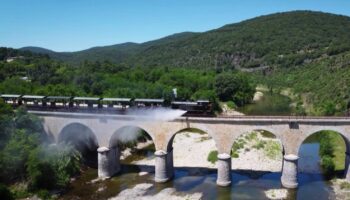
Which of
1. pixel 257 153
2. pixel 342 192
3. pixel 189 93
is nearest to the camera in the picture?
pixel 342 192

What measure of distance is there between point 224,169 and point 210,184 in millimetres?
2886

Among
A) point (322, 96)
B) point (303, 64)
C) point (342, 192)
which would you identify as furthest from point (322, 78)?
point (342, 192)

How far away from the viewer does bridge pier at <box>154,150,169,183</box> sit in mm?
46312

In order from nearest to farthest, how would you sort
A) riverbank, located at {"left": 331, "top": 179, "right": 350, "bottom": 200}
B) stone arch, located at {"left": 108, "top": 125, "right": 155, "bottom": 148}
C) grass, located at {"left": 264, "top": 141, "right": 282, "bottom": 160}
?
riverbank, located at {"left": 331, "top": 179, "right": 350, "bottom": 200}, stone arch, located at {"left": 108, "top": 125, "right": 155, "bottom": 148}, grass, located at {"left": 264, "top": 141, "right": 282, "bottom": 160}

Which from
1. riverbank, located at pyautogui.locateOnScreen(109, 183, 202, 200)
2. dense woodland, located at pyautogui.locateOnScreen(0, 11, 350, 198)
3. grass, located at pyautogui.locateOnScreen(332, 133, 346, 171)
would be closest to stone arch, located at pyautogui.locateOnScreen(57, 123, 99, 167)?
dense woodland, located at pyautogui.locateOnScreen(0, 11, 350, 198)

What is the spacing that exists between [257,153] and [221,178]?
13113mm

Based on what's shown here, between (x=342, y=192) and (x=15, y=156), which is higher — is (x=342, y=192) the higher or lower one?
the lower one

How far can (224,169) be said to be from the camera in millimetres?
44375

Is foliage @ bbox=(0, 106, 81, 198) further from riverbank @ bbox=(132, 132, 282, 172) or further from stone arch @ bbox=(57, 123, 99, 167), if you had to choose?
riverbank @ bbox=(132, 132, 282, 172)

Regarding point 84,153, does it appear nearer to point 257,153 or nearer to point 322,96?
point 257,153

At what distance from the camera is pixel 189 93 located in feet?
329

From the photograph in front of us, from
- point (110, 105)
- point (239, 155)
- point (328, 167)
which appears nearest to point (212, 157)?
point (239, 155)

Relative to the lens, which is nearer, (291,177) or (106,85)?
(291,177)

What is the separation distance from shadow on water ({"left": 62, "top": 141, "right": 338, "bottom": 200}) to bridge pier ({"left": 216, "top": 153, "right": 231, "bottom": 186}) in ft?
2.38
